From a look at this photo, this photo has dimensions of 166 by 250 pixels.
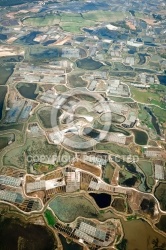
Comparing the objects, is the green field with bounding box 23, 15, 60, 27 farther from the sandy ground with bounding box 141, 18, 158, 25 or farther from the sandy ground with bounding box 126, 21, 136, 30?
the sandy ground with bounding box 141, 18, 158, 25

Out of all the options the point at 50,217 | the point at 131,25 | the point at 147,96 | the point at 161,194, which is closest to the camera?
the point at 50,217

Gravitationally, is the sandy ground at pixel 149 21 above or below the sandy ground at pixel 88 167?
above

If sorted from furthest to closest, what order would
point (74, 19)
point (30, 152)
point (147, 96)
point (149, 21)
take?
point (149, 21) → point (74, 19) → point (147, 96) → point (30, 152)

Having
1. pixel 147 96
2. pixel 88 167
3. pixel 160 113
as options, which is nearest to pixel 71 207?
pixel 88 167

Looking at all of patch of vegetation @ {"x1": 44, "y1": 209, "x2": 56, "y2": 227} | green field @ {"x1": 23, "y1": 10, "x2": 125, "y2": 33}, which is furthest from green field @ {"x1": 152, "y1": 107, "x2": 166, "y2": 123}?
green field @ {"x1": 23, "y1": 10, "x2": 125, "y2": 33}

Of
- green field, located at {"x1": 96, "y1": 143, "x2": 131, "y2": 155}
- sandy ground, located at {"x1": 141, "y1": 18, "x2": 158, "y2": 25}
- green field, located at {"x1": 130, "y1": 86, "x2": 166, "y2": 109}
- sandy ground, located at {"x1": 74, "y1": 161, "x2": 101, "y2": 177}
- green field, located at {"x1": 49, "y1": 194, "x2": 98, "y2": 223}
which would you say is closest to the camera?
green field, located at {"x1": 49, "y1": 194, "x2": 98, "y2": 223}

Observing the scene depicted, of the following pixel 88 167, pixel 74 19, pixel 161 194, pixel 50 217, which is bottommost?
pixel 161 194

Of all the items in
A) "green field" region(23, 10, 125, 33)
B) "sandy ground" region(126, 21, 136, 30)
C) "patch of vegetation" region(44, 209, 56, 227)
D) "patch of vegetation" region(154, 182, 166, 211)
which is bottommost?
"patch of vegetation" region(154, 182, 166, 211)

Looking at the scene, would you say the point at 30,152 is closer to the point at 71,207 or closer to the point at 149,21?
the point at 71,207

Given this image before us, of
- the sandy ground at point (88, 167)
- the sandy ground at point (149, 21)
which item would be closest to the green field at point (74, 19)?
the sandy ground at point (149, 21)

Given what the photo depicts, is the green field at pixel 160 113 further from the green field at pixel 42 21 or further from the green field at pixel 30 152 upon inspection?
the green field at pixel 42 21

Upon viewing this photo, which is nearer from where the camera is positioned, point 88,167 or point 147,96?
point 88,167
